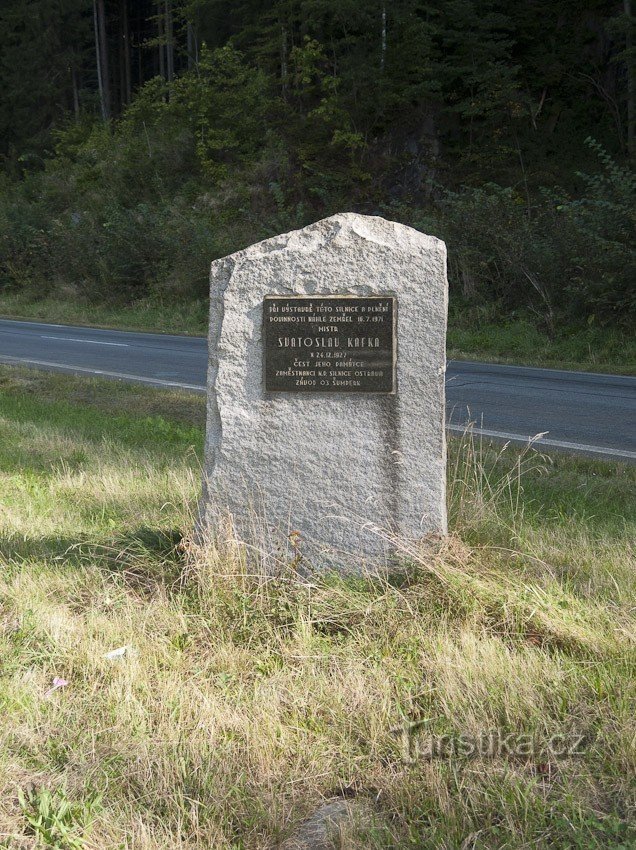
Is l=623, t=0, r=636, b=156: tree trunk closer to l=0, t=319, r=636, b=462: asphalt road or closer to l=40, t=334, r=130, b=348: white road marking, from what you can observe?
l=0, t=319, r=636, b=462: asphalt road

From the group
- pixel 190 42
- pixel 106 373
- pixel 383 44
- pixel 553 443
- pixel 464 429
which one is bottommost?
pixel 106 373

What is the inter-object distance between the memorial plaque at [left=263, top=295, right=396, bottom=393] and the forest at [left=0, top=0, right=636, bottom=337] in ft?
38.4

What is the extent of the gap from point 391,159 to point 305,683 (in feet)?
74.5

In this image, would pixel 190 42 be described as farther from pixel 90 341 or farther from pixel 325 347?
pixel 325 347

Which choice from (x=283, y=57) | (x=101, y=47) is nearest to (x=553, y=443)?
(x=283, y=57)

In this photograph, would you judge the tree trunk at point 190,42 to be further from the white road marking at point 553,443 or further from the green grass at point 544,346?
the white road marking at point 553,443

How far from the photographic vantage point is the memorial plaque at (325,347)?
4.31 metres

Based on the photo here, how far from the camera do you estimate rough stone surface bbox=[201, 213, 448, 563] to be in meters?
4.26

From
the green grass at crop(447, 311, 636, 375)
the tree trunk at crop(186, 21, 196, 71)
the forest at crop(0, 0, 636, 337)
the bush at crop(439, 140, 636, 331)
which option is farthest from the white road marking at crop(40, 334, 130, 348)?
the tree trunk at crop(186, 21, 196, 71)

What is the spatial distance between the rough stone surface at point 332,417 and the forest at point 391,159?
11.7 meters

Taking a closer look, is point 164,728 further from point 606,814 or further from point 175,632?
point 606,814

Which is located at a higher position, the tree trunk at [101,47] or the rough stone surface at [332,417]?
the tree trunk at [101,47]

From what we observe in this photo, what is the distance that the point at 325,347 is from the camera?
441cm

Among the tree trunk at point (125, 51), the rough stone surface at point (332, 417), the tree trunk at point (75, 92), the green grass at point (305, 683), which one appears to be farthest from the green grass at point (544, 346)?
the tree trunk at point (125, 51)
